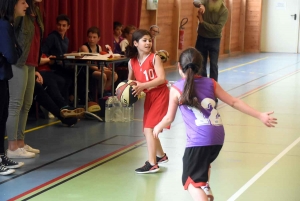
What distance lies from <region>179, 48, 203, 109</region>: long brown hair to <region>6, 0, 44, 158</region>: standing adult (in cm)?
215

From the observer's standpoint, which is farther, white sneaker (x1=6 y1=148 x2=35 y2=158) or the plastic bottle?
the plastic bottle

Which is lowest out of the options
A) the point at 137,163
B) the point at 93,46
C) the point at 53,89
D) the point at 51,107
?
the point at 137,163

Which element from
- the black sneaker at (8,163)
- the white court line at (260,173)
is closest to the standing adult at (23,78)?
the black sneaker at (8,163)

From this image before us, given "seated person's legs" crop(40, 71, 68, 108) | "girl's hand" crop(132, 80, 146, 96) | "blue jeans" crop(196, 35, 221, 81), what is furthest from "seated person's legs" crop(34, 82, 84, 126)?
"blue jeans" crop(196, 35, 221, 81)

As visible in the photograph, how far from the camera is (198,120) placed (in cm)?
394

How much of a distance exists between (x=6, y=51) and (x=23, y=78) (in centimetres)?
69

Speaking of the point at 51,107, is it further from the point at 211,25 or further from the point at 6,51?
the point at 211,25

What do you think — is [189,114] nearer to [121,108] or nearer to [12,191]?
[12,191]

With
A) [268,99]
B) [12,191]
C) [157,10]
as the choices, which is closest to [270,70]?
[157,10]

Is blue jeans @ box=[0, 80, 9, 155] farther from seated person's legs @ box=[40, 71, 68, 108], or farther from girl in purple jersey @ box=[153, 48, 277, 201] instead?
seated person's legs @ box=[40, 71, 68, 108]

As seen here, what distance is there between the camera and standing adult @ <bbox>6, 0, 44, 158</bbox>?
568cm

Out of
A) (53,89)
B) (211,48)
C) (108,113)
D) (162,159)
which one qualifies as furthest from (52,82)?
(211,48)

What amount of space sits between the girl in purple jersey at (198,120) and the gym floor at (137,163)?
0.89 metres

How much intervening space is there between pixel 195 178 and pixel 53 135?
3.44 metres
